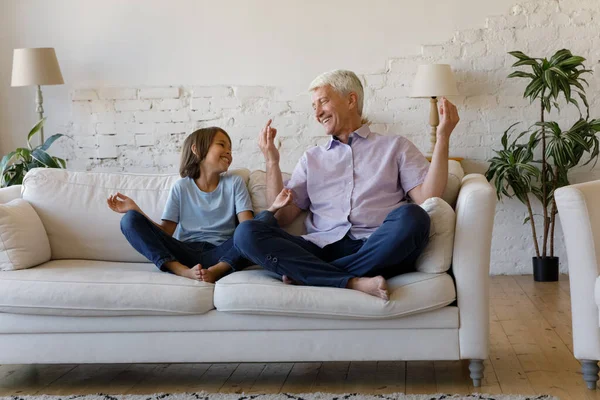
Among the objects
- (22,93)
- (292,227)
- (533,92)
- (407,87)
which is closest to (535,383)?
(292,227)

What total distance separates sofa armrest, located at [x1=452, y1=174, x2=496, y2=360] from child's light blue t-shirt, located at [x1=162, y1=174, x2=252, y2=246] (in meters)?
0.95

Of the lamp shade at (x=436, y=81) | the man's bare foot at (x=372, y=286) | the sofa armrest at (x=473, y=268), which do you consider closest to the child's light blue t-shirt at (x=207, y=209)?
the man's bare foot at (x=372, y=286)

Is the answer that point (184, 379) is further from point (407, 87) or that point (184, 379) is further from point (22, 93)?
point (22, 93)

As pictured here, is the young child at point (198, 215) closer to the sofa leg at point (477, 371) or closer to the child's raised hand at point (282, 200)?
the child's raised hand at point (282, 200)

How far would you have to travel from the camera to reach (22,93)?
18.6 feet

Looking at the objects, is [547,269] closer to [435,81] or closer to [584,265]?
[435,81]

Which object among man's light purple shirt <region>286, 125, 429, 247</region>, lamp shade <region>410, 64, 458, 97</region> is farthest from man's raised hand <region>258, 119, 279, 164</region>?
lamp shade <region>410, 64, 458, 97</region>

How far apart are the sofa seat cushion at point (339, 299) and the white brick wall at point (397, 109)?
8.71ft

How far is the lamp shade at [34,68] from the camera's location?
5.21 metres

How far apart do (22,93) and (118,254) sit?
2.65 meters

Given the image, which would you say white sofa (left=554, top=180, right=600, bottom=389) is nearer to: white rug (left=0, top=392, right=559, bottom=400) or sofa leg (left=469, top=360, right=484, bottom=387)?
white rug (left=0, top=392, right=559, bottom=400)

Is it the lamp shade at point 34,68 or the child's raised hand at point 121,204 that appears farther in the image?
the lamp shade at point 34,68

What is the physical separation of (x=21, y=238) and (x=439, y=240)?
5.33 ft

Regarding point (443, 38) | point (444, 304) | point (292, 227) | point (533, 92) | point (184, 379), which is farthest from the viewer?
point (443, 38)
